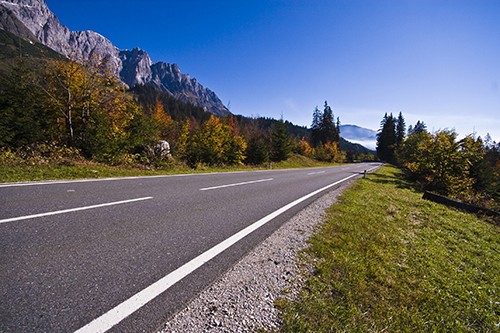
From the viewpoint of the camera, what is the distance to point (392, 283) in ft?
10.2

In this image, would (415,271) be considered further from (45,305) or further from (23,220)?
(23,220)

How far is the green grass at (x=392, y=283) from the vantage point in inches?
93.7

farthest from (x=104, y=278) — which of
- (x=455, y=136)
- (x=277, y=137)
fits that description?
→ (x=277, y=137)

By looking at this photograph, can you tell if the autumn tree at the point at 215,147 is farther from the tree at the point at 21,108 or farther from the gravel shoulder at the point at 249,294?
the gravel shoulder at the point at 249,294

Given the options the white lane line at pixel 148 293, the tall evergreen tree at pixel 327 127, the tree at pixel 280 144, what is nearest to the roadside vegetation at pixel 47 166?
the white lane line at pixel 148 293

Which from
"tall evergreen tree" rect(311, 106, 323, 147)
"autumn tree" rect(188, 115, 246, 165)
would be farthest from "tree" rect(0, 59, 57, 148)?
"tall evergreen tree" rect(311, 106, 323, 147)

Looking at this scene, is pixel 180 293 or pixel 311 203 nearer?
pixel 180 293

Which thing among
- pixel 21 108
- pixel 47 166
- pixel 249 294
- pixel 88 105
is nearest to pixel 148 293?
pixel 249 294

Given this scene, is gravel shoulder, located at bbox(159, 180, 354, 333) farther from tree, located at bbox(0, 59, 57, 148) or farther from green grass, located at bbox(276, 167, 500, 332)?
tree, located at bbox(0, 59, 57, 148)

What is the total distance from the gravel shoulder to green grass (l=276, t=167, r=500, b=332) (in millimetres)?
175

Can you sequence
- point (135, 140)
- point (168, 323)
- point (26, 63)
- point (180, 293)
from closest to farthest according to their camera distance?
point (168, 323)
point (180, 293)
point (26, 63)
point (135, 140)

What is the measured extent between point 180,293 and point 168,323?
0.42 m

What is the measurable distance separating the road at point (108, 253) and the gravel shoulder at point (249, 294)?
6.4 inches

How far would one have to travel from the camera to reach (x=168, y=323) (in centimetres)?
199
